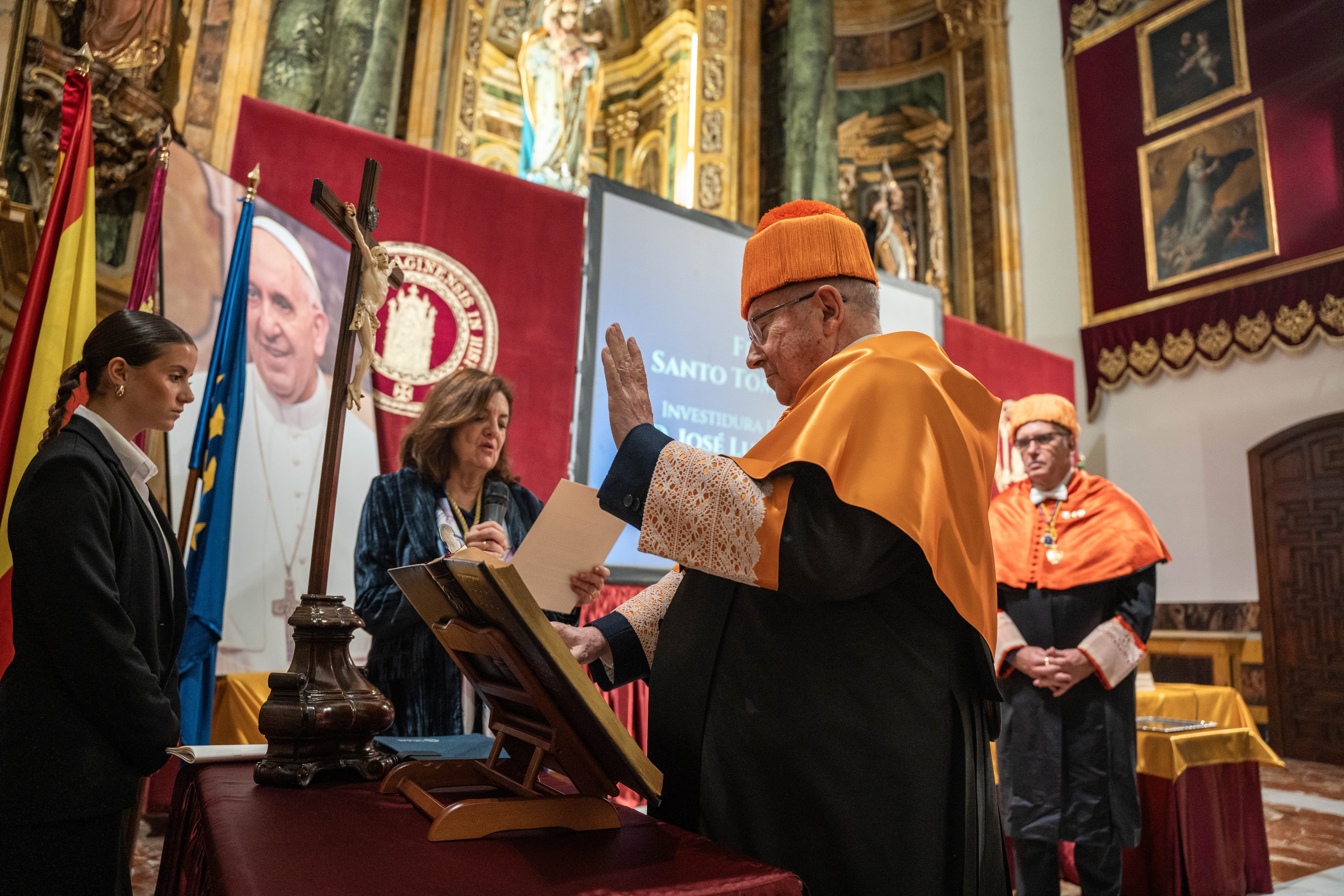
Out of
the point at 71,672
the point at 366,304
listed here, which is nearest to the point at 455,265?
the point at 366,304

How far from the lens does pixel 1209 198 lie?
890 centimetres

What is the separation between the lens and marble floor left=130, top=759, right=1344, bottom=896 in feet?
11.2

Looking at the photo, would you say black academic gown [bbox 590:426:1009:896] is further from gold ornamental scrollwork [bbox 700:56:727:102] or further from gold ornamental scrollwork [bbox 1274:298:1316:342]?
gold ornamental scrollwork [bbox 1274:298:1316:342]

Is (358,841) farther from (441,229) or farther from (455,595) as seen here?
(441,229)

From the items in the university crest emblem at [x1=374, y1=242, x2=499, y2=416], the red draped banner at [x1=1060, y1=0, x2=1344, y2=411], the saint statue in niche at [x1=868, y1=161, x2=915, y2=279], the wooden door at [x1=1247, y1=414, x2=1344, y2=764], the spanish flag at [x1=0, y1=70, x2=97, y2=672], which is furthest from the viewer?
the saint statue in niche at [x1=868, y1=161, x2=915, y2=279]

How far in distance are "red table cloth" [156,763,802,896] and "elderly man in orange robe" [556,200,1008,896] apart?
186 millimetres

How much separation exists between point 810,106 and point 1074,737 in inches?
278

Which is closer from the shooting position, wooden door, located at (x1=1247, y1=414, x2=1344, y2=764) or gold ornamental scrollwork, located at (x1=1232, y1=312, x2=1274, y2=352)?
wooden door, located at (x1=1247, y1=414, x2=1344, y2=764)

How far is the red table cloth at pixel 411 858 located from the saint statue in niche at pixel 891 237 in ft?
28.6

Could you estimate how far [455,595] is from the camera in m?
1.03

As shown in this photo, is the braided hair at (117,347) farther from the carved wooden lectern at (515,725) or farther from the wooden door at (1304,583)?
the wooden door at (1304,583)

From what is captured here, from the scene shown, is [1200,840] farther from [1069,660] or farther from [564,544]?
[564,544]

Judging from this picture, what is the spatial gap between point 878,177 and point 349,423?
9928 mm

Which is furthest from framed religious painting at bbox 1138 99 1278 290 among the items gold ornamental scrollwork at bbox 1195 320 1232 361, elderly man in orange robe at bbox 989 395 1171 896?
elderly man in orange robe at bbox 989 395 1171 896
